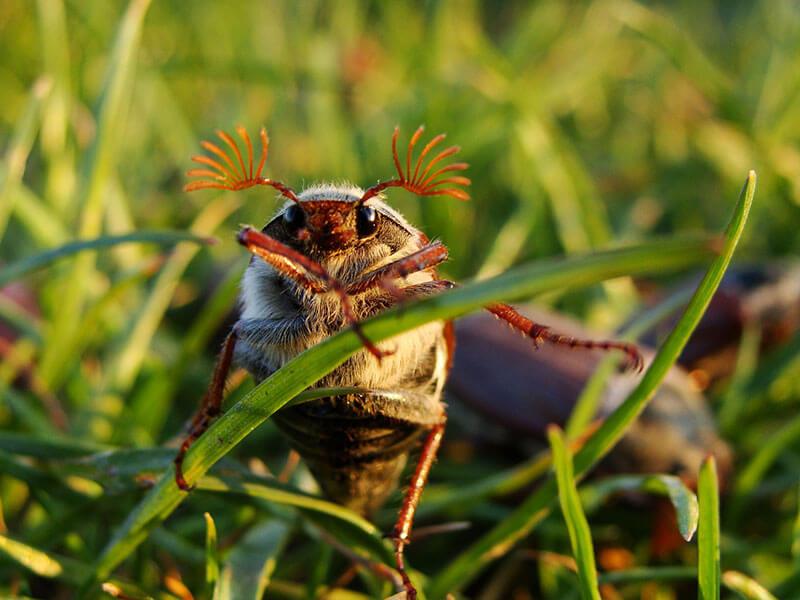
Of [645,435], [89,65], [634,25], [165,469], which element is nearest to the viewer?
[165,469]

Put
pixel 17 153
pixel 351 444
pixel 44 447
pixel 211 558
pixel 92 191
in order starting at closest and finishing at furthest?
pixel 211 558, pixel 351 444, pixel 44 447, pixel 17 153, pixel 92 191

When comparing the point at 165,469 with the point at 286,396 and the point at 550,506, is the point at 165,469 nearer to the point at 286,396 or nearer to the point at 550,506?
the point at 286,396

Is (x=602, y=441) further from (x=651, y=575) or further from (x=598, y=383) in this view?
(x=598, y=383)

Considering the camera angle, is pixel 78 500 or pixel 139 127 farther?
pixel 139 127

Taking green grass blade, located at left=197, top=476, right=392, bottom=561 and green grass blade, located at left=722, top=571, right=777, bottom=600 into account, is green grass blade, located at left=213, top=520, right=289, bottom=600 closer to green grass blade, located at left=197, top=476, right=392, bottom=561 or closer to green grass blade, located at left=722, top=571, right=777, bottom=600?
green grass blade, located at left=197, top=476, right=392, bottom=561

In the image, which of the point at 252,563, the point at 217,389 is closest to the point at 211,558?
the point at 252,563

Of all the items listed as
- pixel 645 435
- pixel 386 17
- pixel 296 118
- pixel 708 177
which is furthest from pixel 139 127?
pixel 645 435

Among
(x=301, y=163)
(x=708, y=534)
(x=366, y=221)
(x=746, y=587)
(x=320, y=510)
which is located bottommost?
(x=320, y=510)
